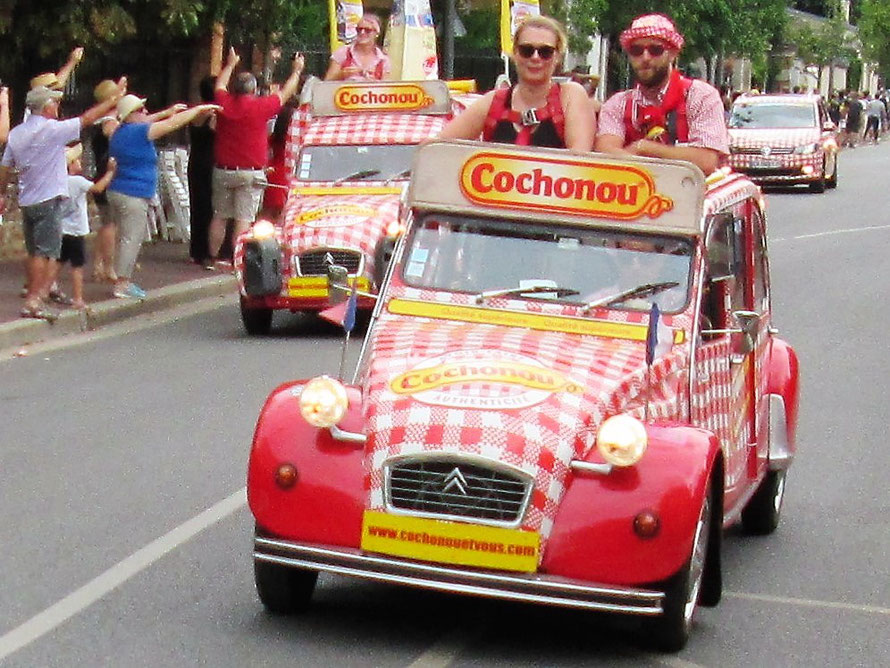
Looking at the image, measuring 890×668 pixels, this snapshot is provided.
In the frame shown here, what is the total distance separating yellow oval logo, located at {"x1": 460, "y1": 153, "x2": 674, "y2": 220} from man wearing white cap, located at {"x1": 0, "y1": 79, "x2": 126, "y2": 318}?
8.87 m

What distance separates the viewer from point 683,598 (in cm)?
695

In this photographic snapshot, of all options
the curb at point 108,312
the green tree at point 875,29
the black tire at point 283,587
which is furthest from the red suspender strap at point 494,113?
the green tree at point 875,29

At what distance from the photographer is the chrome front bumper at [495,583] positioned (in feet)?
22.1

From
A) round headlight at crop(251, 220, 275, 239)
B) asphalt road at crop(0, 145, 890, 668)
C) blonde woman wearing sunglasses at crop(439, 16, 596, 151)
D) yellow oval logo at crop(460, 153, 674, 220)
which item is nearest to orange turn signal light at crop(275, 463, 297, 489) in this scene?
asphalt road at crop(0, 145, 890, 668)

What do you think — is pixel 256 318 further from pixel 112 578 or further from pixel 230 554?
pixel 112 578

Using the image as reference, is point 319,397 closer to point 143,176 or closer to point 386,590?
point 386,590

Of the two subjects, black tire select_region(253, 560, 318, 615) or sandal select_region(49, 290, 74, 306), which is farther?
sandal select_region(49, 290, 74, 306)

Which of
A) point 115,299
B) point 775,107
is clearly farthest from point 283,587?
point 775,107

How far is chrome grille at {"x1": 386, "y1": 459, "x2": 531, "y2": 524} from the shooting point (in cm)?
679

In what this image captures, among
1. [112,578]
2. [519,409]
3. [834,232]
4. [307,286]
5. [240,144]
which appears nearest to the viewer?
[519,409]

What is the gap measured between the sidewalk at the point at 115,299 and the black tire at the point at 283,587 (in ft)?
29.1

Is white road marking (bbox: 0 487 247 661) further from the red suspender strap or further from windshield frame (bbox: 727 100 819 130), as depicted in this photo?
windshield frame (bbox: 727 100 819 130)

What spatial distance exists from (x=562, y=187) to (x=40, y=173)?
9227mm

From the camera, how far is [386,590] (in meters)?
7.88
